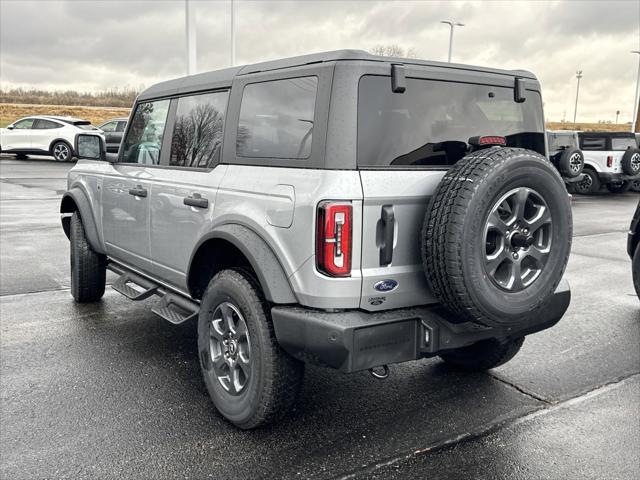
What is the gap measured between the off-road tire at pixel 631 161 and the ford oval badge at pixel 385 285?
17005mm

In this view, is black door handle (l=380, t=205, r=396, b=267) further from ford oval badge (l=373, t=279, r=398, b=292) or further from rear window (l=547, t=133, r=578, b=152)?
rear window (l=547, t=133, r=578, b=152)

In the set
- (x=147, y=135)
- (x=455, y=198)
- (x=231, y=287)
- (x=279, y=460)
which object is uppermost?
(x=147, y=135)

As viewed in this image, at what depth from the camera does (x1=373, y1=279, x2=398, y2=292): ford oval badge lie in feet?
9.74

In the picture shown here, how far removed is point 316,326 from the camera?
2.90 m

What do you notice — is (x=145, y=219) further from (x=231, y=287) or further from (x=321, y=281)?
(x=321, y=281)

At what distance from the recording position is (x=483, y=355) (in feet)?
13.7

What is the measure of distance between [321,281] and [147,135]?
242 cm

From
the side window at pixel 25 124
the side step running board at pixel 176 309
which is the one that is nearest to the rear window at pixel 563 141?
the side step running board at pixel 176 309

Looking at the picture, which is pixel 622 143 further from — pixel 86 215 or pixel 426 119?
pixel 426 119

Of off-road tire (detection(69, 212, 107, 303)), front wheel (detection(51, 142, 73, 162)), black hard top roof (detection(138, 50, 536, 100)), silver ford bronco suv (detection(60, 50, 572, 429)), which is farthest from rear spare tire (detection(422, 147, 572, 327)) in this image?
front wheel (detection(51, 142, 73, 162))

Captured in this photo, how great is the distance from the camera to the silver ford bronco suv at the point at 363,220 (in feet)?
9.42

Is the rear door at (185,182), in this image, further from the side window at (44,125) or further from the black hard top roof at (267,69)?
the side window at (44,125)

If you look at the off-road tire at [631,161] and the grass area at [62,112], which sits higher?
the grass area at [62,112]

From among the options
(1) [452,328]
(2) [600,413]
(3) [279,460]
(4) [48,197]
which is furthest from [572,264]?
(4) [48,197]
